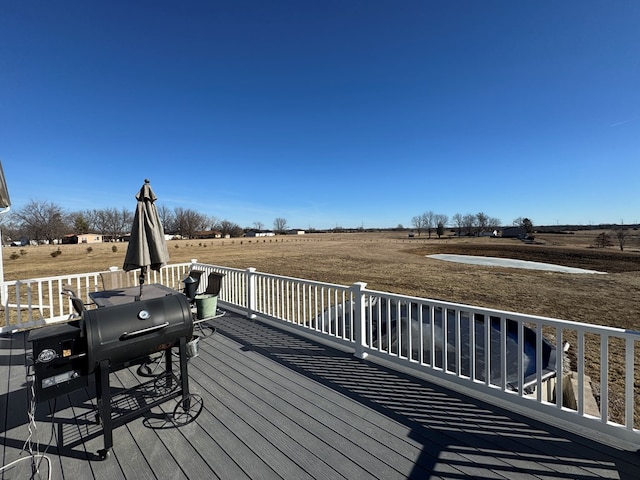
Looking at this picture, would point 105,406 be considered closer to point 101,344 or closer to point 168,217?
point 101,344

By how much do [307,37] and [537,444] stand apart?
11000mm

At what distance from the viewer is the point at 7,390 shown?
280 cm

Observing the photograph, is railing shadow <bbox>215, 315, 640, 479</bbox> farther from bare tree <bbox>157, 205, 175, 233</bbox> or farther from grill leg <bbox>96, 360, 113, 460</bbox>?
bare tree <bbox>157, 205, 175, 233</bbox>

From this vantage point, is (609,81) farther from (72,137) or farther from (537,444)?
(72,137)

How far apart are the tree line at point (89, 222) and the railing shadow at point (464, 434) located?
22231mm

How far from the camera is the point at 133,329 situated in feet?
6.27

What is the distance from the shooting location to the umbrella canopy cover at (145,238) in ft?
11.0

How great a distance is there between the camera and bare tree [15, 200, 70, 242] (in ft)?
146

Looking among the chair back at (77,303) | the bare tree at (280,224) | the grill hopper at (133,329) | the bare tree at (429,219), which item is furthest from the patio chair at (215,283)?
the bare tree at (280,224)

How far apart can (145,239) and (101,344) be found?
1.91 m

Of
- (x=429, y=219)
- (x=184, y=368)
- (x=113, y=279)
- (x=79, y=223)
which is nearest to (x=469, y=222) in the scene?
(x=429, y=219)

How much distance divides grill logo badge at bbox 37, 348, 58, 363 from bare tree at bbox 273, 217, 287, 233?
112 meters

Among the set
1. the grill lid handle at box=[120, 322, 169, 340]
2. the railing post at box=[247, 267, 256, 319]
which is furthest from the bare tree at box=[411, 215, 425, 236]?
the grill lid handle at box=[120, 322, 169, 340]

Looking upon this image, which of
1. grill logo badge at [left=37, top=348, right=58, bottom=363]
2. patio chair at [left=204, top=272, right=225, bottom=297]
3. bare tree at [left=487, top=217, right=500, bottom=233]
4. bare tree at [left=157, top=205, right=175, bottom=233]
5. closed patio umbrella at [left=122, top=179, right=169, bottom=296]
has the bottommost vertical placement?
patio chair at [left=204, top=272, right=225, bottom=297]
